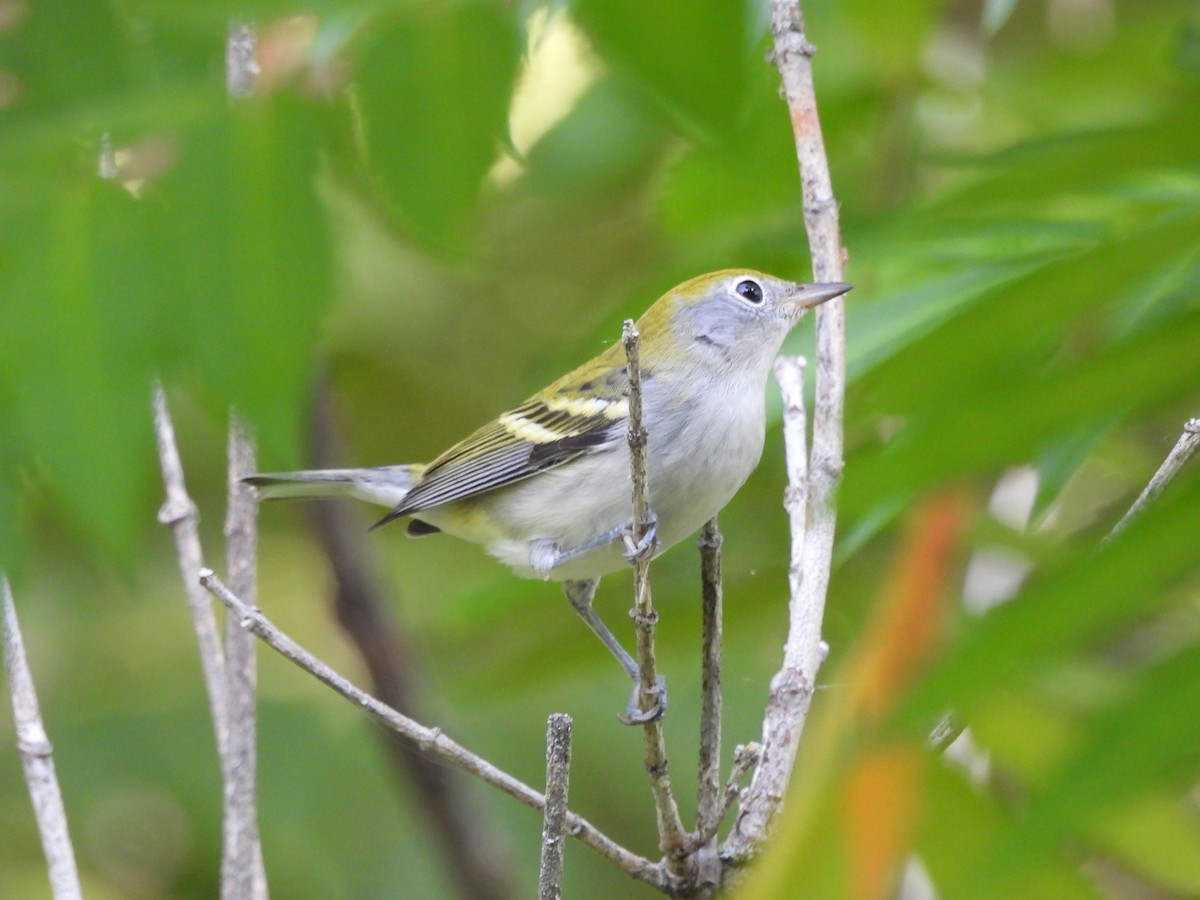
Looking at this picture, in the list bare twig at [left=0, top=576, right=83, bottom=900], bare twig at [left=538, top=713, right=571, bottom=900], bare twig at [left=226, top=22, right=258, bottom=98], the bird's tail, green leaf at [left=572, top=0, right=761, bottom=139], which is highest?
bare twig at [left=226, top=22, right=258, bottom=98]

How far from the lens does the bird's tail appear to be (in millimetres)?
3095

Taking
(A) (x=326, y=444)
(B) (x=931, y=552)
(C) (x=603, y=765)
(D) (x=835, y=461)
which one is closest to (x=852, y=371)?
(D) (x=835, y=461)

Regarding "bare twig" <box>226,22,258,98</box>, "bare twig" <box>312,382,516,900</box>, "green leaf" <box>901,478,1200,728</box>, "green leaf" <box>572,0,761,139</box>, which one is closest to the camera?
"green leaf" <box>901,478,1200,728</box>

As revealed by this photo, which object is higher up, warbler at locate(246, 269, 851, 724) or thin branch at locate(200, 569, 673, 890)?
warbler at locate(246, 269, 851, 724)

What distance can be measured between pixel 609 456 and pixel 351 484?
2.44 ft

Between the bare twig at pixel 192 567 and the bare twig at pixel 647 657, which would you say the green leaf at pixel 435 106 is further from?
the bare twig at pixel 192 567

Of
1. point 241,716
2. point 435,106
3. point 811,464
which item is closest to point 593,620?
point 241,716

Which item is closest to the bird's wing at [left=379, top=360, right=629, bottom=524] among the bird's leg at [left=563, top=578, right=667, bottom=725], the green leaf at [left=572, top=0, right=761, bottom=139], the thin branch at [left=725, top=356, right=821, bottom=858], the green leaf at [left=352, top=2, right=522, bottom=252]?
the bird's leg at [left=563, top=578, right=667, bottom=725]

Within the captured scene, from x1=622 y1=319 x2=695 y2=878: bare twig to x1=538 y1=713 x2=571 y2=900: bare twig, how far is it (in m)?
0.22

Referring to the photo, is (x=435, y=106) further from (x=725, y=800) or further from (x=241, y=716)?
(x=241, y=716)

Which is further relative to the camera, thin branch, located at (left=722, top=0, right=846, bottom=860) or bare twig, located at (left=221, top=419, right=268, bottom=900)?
bare twig, located at (left=221, top=419, right=268, bottom=900)

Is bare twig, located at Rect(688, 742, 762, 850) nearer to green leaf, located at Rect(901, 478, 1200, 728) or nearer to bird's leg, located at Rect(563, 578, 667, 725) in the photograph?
bird's leg, located at Rect(563, 578, 667, 725)

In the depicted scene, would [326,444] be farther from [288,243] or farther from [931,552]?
[931,552]

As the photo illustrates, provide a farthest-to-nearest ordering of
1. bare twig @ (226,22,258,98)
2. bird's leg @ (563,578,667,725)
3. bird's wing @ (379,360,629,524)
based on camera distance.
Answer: bird's wing @ (379,360,629,524) < bird's leg @ (563,578,667,725) < bare twig @ (226,22,258,98)
